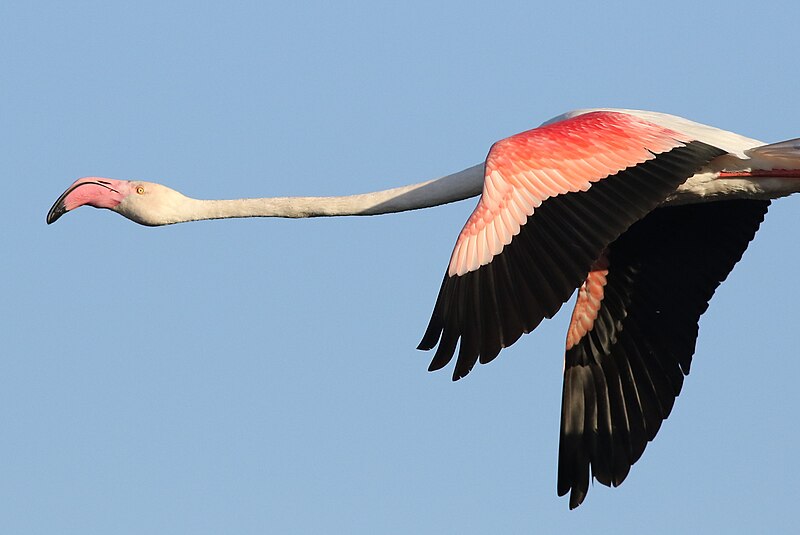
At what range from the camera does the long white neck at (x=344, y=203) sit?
12344mm

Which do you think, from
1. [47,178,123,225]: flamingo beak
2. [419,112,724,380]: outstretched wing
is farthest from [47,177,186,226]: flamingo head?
[419,112,724,380]: outstretched wing

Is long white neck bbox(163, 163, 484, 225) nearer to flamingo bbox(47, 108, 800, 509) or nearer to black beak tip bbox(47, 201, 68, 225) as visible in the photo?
flamingo bbox(47, 108, 800, 509)

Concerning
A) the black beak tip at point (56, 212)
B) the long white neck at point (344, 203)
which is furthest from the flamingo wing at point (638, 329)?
the black beak tip at point (56, 212)

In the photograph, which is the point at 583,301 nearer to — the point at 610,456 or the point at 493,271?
the point at 610,456

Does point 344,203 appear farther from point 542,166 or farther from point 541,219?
point 541,219

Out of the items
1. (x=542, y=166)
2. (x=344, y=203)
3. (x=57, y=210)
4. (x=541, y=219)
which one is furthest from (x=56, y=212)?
(x=541, y=219)

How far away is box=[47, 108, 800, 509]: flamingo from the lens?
9672mm

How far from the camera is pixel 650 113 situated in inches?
490

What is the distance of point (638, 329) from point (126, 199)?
452 cm

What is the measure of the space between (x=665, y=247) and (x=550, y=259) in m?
3.91

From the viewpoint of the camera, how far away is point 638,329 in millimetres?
13359

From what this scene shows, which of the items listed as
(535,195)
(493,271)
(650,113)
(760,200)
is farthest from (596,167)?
(760,200)

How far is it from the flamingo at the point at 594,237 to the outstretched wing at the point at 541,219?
0.04ft

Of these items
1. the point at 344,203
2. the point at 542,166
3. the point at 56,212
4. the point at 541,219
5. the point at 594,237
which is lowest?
the point at 594,237
